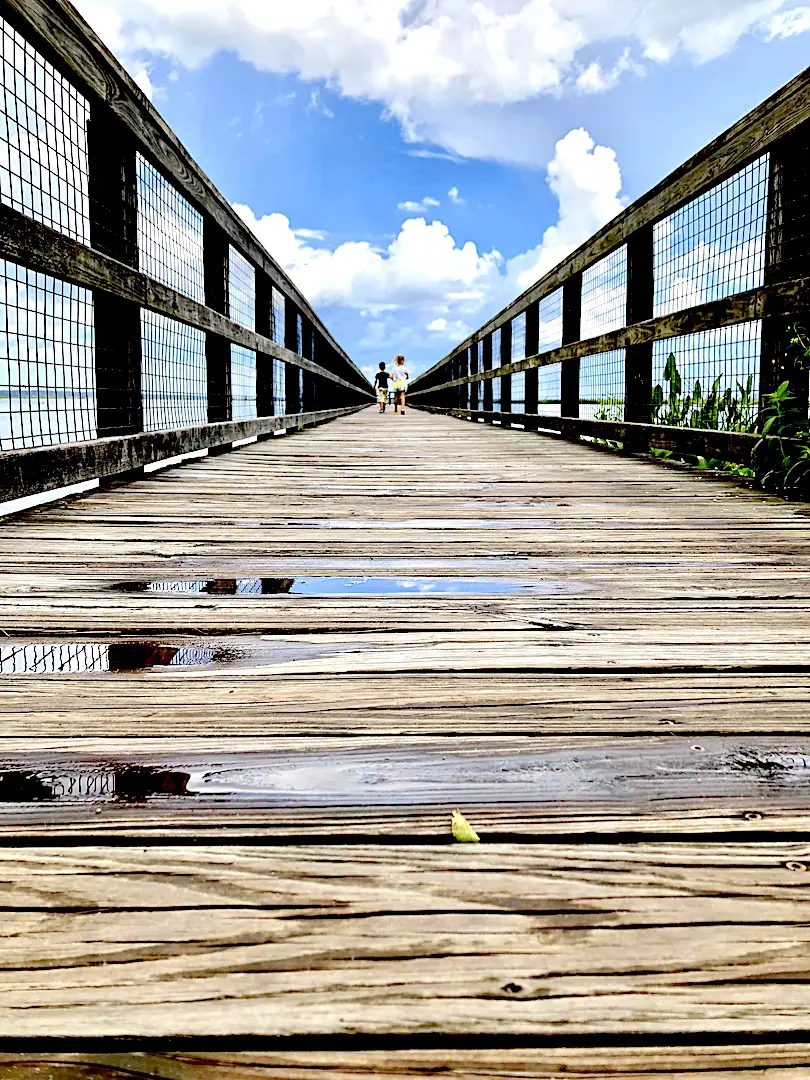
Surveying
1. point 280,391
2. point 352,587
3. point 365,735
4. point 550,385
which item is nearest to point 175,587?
point 352,587

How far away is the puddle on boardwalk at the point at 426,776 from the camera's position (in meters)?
0.81

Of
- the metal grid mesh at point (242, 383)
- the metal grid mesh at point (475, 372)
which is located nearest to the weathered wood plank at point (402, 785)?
the metal grid mesh at point (242, 383)

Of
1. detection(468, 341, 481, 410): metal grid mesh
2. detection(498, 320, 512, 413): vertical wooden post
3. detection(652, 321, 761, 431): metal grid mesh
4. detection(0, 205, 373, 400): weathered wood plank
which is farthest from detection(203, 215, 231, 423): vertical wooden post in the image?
detection(468, 341, 481, 410): metal grid mesh

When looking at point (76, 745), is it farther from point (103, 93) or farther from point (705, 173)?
point (705, 173)

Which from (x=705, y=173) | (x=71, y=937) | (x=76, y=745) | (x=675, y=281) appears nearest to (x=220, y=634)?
(x=76, y=745)

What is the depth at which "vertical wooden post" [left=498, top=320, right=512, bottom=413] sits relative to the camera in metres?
10.1

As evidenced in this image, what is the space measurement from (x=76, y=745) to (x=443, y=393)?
20.7 meters

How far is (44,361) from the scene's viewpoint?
2971 millimetres

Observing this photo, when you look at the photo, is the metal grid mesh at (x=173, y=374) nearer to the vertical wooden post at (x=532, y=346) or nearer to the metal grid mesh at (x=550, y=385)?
the metal grid mesh at (x=550, y=385)

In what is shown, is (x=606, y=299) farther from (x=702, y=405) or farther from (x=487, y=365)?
(x=487, y=365)

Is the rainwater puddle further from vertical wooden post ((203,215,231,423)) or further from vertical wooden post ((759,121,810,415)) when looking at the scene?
vertical wooden post ((203,215,231,423))

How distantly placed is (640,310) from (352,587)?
3778mm

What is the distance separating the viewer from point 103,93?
2.95 m

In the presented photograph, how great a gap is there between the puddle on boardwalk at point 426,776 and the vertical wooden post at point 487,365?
35.8 feet
